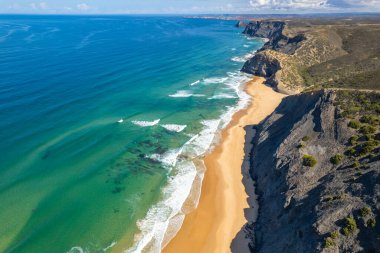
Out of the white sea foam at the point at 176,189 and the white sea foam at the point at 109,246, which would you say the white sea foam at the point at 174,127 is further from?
the white sea foam at the point at 109,246

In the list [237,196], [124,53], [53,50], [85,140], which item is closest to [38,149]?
[85,140]

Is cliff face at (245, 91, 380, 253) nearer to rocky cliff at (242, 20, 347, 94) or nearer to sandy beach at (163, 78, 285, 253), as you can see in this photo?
sandy beach at (163, 78, 285, 253)

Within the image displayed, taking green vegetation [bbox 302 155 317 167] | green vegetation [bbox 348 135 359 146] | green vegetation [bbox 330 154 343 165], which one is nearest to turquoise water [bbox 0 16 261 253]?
green vegetation [bbox 302 155 317 167]

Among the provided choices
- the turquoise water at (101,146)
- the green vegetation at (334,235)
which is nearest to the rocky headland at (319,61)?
the turquoise water at (101,146)

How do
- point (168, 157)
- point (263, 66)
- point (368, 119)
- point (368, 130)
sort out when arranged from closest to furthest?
point (368, 130)
point (368, 119)
point (168, 157)
point (263, 66)

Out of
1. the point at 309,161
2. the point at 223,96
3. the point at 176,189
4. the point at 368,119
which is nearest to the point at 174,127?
the point at 176,189

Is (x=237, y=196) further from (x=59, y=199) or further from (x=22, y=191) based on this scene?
(x=22, y=191)

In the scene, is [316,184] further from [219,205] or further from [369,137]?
[219,205]
